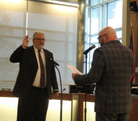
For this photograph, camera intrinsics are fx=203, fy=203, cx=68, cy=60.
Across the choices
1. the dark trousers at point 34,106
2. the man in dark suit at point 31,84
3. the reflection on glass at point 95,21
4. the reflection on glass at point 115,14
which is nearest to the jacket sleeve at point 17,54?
the man in dark suit at point 31,84

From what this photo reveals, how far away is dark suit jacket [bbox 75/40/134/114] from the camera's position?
6.70 feet

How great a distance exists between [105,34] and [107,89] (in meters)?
0.61

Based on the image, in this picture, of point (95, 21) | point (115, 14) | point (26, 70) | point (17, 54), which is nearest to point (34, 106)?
point (26, 70)

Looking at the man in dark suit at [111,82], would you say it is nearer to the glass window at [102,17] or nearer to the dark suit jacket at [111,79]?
the dark suit jacket at [111,79]

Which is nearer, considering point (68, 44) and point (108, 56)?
point (108, 56)

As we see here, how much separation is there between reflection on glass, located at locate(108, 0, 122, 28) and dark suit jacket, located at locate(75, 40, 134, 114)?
7.57m

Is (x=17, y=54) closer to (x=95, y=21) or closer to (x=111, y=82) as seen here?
(x=111, y=82)

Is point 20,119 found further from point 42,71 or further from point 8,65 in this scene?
point 8,65

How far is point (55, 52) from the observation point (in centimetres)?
987

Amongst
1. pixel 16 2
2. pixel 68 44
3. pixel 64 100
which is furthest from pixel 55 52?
pixel 64 100

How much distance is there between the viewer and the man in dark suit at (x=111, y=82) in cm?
204

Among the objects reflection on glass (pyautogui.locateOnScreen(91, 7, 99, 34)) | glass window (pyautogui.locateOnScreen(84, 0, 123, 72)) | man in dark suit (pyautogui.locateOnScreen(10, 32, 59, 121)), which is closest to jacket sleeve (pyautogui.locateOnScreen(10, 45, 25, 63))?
man in dark suit (pyautogui.locateOnScreen(10, 32, 59, 121))

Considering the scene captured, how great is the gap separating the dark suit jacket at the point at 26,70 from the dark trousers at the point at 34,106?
0.24ft

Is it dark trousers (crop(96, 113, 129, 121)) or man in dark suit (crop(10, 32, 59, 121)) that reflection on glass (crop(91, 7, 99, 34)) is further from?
dark trousers (crop(96, 113, 129, 121))
